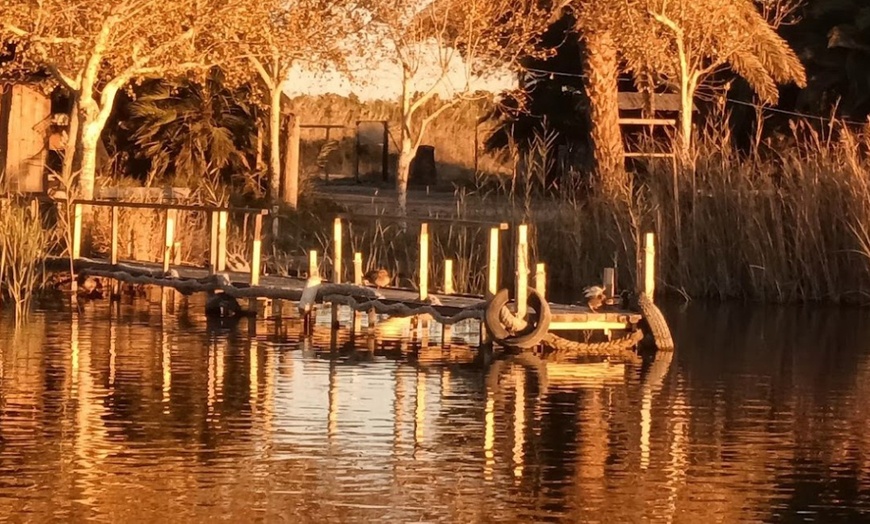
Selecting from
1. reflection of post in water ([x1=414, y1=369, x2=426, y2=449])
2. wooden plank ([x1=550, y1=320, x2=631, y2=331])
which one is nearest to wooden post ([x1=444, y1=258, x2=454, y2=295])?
wooden plank ([x1=550, y1=320, x2=631, y2=331])

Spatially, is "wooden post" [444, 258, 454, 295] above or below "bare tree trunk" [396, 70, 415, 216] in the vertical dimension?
below

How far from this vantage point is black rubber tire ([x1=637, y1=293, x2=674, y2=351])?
19922 mm

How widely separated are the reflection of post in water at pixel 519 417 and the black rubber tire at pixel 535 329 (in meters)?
0.93

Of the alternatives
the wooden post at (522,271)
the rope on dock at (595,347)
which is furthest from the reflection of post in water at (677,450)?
the rope on dock at (595,347)

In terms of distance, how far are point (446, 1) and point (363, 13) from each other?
1.53 m

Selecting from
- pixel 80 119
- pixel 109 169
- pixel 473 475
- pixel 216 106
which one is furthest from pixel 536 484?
pixel 216 106

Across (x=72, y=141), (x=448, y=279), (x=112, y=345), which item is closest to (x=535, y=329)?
(x=448, y=279)

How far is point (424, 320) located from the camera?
76.2 feet

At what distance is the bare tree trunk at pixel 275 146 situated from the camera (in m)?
33.2

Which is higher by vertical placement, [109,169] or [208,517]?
[109,169]

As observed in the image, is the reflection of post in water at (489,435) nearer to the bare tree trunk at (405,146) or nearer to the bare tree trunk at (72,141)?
the bare tree trunk at (72,141)

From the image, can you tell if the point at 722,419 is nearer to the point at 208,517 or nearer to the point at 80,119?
the point at 208,517

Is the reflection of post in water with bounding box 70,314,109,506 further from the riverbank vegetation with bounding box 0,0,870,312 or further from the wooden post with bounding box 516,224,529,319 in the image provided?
the riverbank vegetation with bounding box 0,0,870,312

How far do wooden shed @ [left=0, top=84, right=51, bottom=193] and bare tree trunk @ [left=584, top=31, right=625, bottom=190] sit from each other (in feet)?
30.2
